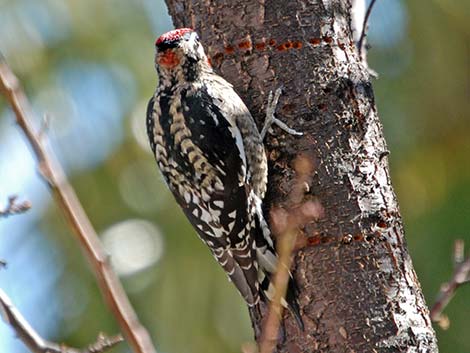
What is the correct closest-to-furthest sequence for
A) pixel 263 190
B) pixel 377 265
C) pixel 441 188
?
pixel 377 265 → pixel 263 190 → pixel 441 188

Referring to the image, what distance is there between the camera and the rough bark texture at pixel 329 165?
265 cm

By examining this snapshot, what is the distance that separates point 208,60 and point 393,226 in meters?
0.92

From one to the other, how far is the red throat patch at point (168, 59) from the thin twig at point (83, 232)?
2.12 metres

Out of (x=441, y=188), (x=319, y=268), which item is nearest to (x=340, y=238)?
(x=319, y=268)

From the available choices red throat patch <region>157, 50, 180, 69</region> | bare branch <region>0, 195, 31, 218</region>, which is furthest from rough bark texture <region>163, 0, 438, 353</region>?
bare branch <region>0, 195, 31, 218</region>

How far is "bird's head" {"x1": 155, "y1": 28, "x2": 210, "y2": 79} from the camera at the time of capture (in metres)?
3.23

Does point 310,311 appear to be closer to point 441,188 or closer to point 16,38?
point 441,188

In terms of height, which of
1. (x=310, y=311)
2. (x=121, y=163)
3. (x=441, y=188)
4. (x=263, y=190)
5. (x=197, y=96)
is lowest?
(x=441, y=188)

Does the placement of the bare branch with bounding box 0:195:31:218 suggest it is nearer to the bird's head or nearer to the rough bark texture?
the rough bark texture

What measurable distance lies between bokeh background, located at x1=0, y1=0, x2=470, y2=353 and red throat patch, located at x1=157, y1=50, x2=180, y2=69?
6.95 ft

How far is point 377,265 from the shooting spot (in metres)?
2.68

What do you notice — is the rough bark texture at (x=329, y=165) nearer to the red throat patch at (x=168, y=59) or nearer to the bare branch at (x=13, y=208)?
the red throat patch at (x=168, y=59)

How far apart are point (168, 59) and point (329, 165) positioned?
3.13 feet

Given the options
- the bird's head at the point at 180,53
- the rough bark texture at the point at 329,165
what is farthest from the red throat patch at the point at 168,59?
the rough bark texture at the point at 329,165
